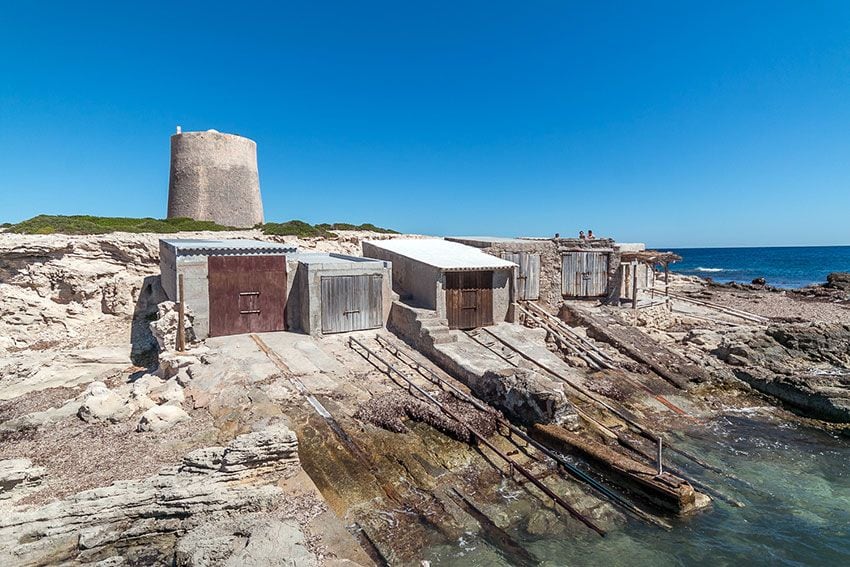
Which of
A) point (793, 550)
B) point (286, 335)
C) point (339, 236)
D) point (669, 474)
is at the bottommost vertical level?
point (793, 550)

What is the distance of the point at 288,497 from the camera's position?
8.51 metres

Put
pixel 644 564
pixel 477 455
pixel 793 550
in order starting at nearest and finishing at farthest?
pixel 644 564 < pixel 793 550 < pixel 477 455

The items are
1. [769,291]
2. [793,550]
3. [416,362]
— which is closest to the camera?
[793,550]

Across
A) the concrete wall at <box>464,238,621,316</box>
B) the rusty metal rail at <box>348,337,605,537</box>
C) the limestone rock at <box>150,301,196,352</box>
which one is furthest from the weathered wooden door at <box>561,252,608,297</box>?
the limestone rock at <box>150,301,196,352</box>

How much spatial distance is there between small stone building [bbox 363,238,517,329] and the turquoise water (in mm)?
9239

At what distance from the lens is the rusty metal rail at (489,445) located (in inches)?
357

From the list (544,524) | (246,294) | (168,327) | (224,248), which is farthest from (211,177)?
(544,524)

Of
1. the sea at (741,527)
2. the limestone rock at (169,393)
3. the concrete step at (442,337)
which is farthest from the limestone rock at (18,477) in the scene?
the concrete step at (442,337)

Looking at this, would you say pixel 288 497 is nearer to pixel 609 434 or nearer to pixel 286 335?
pixel 609 434

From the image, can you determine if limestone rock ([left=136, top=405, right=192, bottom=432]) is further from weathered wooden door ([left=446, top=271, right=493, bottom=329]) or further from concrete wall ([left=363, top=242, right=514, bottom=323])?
weathered wooden door ([left=446, top=271, right=493, bottom=329])

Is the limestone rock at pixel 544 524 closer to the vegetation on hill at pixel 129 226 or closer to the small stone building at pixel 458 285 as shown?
the small stone building at pixel 458 285

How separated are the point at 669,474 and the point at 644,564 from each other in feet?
8.81

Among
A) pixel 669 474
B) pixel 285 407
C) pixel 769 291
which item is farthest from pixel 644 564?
pixel 769 291

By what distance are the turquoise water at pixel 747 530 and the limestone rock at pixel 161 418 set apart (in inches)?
283
